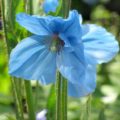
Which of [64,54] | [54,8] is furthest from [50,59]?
[54,8]

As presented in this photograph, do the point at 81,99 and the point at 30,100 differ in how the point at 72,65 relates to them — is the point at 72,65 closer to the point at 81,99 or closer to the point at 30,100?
the point at 30,100

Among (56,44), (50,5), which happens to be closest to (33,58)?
(56,44)

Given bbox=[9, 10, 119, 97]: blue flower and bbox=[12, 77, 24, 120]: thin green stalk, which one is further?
bbox=[12, 77, 24, 120]: thin green stalk

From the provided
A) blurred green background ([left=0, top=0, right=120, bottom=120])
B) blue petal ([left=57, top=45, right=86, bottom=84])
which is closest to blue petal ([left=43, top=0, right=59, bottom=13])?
blurred green background ([left=0, top=0, right=120, bottom=120])

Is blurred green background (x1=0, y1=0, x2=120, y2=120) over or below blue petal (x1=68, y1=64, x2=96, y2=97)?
below

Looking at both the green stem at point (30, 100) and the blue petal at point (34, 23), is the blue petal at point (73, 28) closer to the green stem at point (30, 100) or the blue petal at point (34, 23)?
the blue petal at point (34, 23)

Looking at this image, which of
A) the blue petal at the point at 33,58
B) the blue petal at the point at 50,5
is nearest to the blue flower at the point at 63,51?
the blue petal at the point at 33,58

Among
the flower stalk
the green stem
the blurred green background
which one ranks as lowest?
the blurred green background

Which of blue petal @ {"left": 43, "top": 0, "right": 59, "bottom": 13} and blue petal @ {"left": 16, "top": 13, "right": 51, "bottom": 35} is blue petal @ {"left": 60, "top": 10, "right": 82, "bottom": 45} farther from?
blue petal @ {"left": 43, "top": 0, "right": 59, "bottom": 13}

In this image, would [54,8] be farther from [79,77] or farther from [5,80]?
[5,80]
